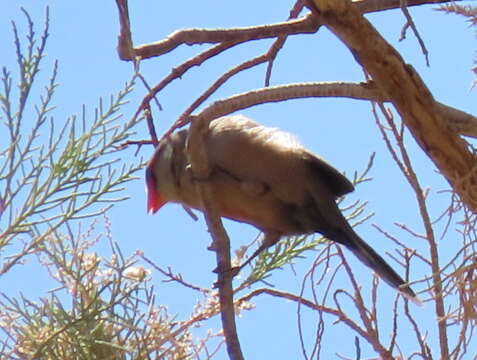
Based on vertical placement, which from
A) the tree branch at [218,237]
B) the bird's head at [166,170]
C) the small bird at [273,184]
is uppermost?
the bird's head at [166,170]

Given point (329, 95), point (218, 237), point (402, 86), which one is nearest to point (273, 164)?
point (218, 237)

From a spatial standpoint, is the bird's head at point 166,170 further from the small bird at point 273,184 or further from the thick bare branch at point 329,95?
the thick bare branch at point 329,95

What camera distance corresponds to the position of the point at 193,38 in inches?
84.7

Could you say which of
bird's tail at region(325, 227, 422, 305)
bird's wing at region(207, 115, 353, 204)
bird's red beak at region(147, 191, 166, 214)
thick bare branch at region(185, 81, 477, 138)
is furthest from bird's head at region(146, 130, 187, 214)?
thick bare branch at region(185, 81, 477, 138)

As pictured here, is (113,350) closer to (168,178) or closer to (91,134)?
(91,134)

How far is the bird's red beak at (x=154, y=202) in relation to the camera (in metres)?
3.15

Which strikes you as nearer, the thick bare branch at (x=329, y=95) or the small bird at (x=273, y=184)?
the thick bare branch at (x=329, y=95)

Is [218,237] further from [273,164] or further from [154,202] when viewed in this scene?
[154,202]

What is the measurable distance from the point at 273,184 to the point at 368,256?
Answer: 0.38 meters

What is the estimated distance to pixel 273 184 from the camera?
2.88 m

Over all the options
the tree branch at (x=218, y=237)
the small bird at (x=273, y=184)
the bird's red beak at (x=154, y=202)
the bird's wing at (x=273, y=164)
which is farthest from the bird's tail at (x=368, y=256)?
the bird's red beak at (x=154, y=202)

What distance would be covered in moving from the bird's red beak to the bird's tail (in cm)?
67

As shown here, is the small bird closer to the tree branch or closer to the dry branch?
the tree branch

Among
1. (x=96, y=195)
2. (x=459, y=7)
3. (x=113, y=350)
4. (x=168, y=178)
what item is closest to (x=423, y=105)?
(x=459, y=7)
